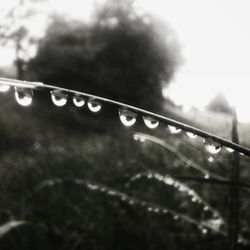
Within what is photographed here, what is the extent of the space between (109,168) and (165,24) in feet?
22.1

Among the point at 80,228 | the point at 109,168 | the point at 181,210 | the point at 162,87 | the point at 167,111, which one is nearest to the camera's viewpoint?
the point at 80,228

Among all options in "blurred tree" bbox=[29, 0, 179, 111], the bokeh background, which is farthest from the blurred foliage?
"blurred tree" bbox=[29, 0, 179, 111]

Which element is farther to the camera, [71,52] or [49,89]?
[71,52]

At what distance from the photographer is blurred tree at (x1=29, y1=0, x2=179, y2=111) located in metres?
9.15

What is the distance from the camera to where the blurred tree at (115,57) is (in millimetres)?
9148

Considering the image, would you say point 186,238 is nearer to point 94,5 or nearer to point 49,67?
point 49,67

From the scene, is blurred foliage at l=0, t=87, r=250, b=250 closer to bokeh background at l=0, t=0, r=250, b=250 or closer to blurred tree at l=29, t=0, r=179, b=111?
bokeh background at l=0, t=0, r=250, b=250

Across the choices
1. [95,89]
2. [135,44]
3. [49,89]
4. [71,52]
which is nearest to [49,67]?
[71,52]

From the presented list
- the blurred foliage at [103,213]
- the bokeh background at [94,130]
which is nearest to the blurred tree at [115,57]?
the bokeh background at [94,130]

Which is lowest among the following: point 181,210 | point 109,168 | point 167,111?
point 181,210

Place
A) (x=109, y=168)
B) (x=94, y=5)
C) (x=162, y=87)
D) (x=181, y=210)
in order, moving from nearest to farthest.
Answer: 1. (x=181, y=210)
2. (x=109, y=168)
3. (x=162, y=87)
4. (x=94, y=5)

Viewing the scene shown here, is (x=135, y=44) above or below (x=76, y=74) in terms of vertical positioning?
above

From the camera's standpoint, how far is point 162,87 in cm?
916

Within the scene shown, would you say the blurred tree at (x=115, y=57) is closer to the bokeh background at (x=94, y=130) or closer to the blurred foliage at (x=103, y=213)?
the bokeh background at (x=94, y=130)
